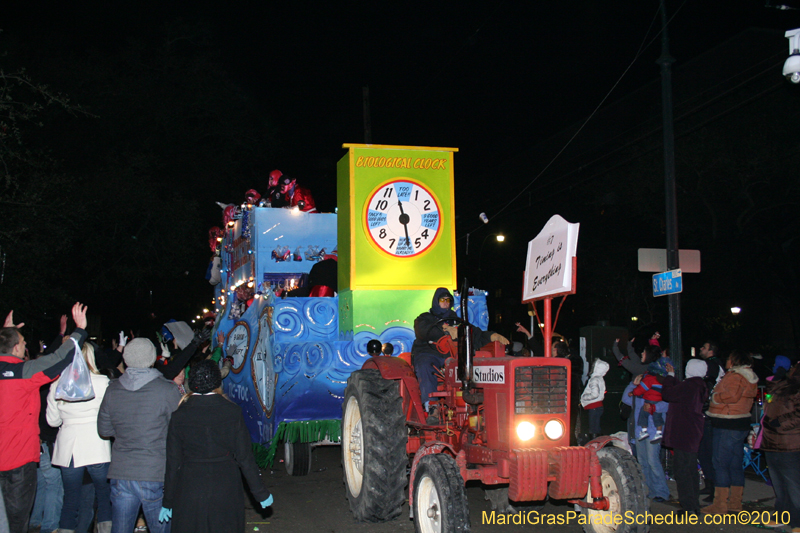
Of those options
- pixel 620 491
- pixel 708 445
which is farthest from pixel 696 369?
pixel 620 491

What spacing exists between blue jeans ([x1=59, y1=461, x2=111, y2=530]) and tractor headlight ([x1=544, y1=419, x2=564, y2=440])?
360 centimetres

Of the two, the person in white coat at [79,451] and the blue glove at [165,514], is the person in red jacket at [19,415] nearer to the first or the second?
the person in white coat at [79,451]

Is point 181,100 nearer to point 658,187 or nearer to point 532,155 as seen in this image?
point 658,187

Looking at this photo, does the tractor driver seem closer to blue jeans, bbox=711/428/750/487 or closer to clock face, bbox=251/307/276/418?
clock face, bbox=251/307/276/418

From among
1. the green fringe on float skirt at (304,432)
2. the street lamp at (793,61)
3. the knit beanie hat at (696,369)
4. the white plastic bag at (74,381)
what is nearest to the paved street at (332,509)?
the green fringe on float skirt at (304,432)

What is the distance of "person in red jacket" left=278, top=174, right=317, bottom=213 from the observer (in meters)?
11.0

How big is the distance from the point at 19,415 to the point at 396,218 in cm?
468

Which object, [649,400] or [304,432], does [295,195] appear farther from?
[649,400]

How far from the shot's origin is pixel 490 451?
484 centimetres

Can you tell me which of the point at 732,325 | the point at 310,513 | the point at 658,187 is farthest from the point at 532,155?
the point at 310,513

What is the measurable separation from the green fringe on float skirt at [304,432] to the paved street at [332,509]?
665 millimetres

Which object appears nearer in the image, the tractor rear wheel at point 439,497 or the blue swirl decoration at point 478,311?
the tractor rear wheel at point 439,497

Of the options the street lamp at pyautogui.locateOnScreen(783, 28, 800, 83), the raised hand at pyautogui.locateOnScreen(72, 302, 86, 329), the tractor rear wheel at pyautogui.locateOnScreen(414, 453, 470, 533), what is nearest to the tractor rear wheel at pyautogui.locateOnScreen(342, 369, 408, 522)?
the tractor rear wheel at pyautogui.locateOnScreen(414, 453, 470, 533)

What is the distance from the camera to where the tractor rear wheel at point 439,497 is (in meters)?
4.42
